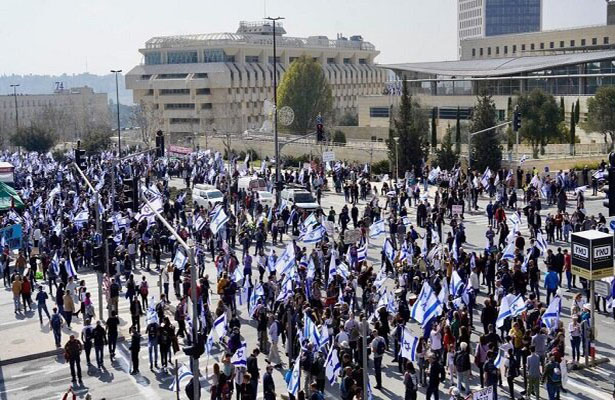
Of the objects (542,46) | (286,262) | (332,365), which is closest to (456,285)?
(286,262)

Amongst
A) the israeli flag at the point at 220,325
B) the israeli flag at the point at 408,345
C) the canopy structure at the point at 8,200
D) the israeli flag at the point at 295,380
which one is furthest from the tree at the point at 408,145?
the israeli flag at the point at 295,380

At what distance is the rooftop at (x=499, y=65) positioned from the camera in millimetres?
81562

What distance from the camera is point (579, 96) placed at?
77.8 meters

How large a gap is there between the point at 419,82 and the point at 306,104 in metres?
12.5

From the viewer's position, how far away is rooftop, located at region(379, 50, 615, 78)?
81562mm

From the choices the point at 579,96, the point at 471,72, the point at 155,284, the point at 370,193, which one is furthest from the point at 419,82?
the point at 155,284

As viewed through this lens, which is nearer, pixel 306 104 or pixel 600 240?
pixel 600 240

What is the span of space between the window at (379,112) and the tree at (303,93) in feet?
18.5

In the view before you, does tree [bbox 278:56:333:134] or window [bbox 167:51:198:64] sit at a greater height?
window [bbox 167:51:198:64]

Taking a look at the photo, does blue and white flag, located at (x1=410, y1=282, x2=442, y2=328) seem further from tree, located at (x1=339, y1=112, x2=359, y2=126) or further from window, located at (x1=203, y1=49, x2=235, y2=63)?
window, located at (x1=203, y1=49, x2=235, y2=63)

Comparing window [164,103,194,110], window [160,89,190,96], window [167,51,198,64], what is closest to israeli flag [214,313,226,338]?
window [164,103,194,110]

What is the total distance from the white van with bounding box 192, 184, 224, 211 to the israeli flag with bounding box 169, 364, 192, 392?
2452cm

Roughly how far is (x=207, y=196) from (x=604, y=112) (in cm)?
3222

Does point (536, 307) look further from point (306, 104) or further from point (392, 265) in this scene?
point (306, 104)
